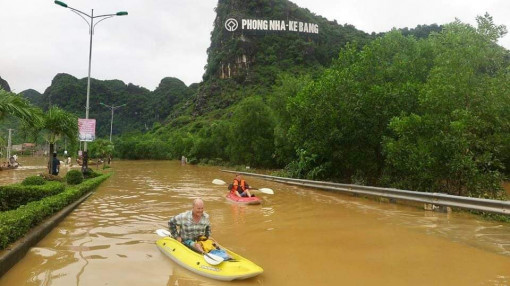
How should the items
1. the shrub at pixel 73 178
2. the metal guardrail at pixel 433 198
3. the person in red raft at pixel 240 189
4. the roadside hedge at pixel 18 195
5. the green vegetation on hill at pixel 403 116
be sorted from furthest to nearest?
the shrub at pixel 73 178, the person in red raft at pixel 240 189, the green vegetation on hill at pixel 403 116, the roadside hedge at pixel 18 195, the metal guardrail at pixel 433 198

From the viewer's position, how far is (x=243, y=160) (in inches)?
1847

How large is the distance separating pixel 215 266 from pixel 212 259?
0.47ft

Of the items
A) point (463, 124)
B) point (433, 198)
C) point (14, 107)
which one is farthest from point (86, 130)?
point (463, 124)

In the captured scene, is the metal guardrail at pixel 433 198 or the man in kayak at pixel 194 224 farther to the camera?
the metal guardrail at pixel 433 198

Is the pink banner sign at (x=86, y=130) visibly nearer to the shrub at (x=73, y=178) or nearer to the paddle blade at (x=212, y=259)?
the shrub at (x=73, y=178)

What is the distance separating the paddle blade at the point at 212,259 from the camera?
6113 mm

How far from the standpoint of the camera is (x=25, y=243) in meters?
7.28

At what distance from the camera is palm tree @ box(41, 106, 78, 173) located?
21.5m

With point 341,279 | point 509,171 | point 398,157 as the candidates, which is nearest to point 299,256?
point 341,279

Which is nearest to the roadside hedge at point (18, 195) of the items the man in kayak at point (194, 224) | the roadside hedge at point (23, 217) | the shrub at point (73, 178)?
the roadside hedge at point (23, 217)

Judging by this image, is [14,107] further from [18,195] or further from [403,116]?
[403,116]

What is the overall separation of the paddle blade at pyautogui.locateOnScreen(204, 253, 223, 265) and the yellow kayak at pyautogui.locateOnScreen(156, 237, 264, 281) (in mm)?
56

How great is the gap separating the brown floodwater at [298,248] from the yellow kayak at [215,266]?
0.42 feet

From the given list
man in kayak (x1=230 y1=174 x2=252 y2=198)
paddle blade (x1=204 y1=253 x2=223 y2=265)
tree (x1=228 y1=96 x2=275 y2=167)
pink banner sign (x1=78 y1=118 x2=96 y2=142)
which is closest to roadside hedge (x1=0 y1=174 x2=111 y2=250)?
paddle blade (x1=204 y1=253 x2=223 y2=265)
